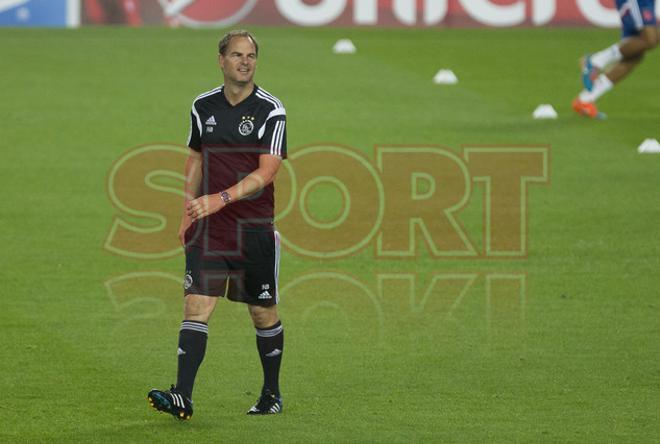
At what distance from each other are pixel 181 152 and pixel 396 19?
9.23 metres

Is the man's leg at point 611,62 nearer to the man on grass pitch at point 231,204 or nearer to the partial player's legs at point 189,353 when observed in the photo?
the man on grass pitch at point 231,204

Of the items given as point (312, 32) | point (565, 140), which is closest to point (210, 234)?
point (565, 140)

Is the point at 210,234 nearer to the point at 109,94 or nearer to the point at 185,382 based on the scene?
the point at 185,382

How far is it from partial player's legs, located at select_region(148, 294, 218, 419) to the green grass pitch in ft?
0.55

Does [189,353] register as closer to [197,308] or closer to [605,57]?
[197,308]

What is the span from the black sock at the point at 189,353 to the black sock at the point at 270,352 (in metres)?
0.45

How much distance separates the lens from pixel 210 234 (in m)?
9.01

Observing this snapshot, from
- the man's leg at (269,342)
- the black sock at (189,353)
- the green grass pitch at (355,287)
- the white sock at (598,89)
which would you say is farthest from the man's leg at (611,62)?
the black sock at (189,353)

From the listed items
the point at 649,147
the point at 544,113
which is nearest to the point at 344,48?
the point at 544,113

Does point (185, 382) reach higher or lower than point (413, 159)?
lower

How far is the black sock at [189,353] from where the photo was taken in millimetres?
8781

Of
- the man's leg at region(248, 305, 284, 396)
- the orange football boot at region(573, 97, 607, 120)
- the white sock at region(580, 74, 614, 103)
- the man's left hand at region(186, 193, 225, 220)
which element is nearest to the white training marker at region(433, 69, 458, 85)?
the orange football boot at region(573, 97, 607, 120)

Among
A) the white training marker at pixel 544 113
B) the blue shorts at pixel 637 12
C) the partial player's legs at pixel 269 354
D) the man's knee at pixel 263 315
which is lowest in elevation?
the partial player's legs at pixel 269 354

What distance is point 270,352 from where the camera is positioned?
9.19 meters
